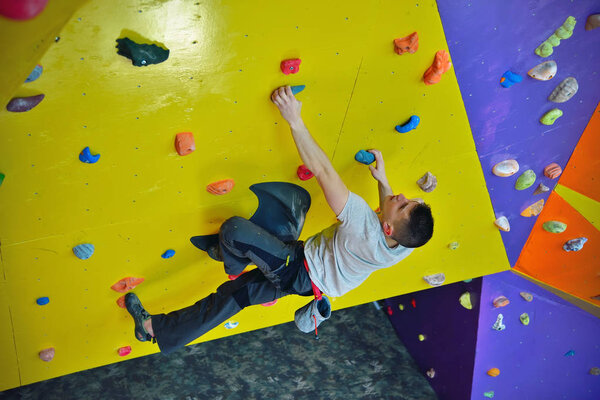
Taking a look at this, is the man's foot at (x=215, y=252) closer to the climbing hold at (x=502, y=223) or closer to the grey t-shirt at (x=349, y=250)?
the grey t-shirt at (x=349, y=250)

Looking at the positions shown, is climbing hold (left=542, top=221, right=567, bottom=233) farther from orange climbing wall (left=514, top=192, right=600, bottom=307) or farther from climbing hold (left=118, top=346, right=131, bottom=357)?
climbing hold (left=118, top=346, right=131, bottom=357)

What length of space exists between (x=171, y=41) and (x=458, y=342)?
2440 mm

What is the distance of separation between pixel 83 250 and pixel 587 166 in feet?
7.05

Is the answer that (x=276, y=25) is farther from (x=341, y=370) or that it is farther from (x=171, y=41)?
(x=341, y=370)

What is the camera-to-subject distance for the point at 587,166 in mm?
2504

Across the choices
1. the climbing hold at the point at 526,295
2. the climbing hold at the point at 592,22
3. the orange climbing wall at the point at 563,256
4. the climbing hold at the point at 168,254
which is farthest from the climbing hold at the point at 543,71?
the climbing hold at the point at 168,254

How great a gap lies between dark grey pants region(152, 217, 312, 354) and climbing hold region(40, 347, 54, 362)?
47 centimetres

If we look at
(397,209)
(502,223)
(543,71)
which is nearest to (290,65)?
(397,209)

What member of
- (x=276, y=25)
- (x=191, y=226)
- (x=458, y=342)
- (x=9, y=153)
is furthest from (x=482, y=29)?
(x=458, y=342)

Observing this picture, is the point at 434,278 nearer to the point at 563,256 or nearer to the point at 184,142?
the point at 563,256

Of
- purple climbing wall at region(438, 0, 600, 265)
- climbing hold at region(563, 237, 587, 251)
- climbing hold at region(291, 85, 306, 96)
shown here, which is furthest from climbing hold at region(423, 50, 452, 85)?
climbing hold at region(563, 237, 587, 251)

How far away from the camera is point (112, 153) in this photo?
1.78 m

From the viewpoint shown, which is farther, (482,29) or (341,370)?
(341,370)

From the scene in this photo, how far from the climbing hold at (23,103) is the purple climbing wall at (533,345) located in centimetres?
236
